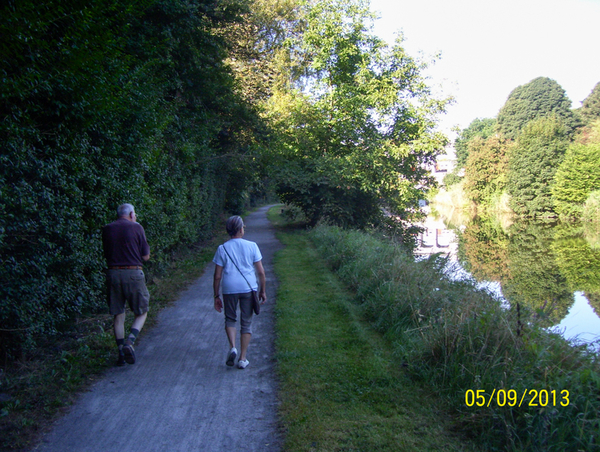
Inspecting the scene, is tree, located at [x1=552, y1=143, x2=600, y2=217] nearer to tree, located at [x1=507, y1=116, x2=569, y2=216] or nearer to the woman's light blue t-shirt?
tree, located at [x1=507, y1=116, x2=569, y2=216]

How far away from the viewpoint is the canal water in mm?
8086

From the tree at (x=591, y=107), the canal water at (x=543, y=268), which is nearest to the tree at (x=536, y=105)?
the tree at (x=591, y=107)

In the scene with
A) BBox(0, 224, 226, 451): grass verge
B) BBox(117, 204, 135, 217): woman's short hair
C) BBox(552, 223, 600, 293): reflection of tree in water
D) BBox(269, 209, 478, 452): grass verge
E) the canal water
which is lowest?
BBox(552, 223, 600, 293): reflection of tree in water

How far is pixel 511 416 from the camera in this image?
144 inches

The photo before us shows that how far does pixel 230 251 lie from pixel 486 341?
9.86 ft

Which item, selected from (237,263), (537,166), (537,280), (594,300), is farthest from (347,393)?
(537,166)

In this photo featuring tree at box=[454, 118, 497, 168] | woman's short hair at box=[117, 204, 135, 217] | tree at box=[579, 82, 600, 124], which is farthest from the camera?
tree at box=[454, 118, 497, 168]

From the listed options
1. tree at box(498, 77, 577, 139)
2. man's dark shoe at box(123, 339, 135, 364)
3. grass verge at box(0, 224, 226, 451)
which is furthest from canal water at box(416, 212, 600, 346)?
tree at box(498, 77, 577, 139)

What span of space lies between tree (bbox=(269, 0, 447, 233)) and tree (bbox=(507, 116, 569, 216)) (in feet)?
64.3

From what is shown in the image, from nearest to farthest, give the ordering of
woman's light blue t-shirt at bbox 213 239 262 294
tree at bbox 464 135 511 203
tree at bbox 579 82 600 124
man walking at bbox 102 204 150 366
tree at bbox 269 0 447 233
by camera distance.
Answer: woman's light blue t-shirt at bbox 213 239 262 294 → man walking at bbox 102 204 150 366 → tree at bbox 269 0 447 233 → tree at bbox 464 135 511 203 → tree at bbox 579 82 600 124

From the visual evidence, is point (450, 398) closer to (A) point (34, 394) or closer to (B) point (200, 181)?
(A) point (34, 394)

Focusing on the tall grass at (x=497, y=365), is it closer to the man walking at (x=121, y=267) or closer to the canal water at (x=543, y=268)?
the canal water at (x=543, y=268)

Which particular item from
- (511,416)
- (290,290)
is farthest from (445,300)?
(290,290)

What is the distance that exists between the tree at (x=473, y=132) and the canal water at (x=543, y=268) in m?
42.6
